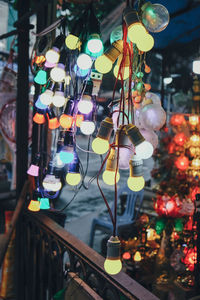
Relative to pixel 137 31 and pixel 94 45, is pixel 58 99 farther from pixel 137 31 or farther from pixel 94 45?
pixel 137 31

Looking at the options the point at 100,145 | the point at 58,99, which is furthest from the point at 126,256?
the point at 100,145

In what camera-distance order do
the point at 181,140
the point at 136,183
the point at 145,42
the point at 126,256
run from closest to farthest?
1. the point at 145,42
2. the point at 136,183
3. the point at 126,256
4. the point at 181,140

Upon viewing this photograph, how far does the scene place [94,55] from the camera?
194 centimetres

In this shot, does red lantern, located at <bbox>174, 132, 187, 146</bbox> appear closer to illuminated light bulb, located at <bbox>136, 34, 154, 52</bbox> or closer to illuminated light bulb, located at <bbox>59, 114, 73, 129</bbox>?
illuminated light bulb, located at <bbox>59, 114, 73, 129</bbox>

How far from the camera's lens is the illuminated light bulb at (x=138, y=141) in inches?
55.1

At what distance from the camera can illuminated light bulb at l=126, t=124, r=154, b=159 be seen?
1.40 m

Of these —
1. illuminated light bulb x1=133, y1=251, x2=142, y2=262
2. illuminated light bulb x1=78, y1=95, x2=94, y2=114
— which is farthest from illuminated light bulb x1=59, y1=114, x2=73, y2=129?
illuminated light bulb x1=133, y1=251, x2=142, y2=262

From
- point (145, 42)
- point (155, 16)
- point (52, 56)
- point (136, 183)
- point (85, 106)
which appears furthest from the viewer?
point (52, 56)

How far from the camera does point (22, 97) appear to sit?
327cm

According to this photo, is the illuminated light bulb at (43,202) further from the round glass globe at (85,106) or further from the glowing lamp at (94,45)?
the glowing lamp at (94,45)

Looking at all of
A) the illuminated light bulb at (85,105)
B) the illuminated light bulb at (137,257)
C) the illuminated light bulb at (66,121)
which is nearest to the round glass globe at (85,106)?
the illuminated light bulb at (85,105)

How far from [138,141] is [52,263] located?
2048 millimetres

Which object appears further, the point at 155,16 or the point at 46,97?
the point at 46,97

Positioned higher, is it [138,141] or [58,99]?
[58,99]
